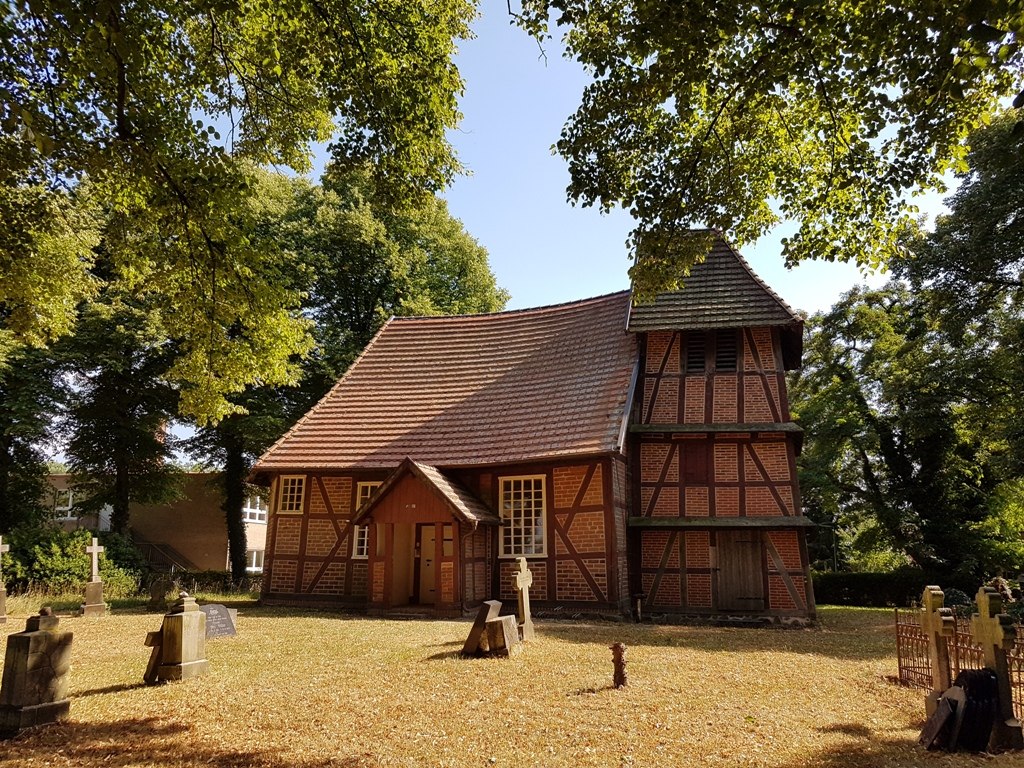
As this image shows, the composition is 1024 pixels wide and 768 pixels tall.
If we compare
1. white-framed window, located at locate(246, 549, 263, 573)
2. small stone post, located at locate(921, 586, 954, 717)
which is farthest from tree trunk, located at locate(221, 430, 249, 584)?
small stone post, located at locate(921, 586, 954, 717)

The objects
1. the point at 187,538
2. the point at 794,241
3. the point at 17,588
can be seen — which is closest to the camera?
the point at 794,241

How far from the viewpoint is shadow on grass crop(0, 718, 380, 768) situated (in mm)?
5328

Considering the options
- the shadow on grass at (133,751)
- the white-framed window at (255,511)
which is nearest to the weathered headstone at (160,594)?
the shadow on grass at (133,751)

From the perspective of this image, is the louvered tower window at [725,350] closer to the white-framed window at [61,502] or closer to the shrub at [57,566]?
the shrub at [57,566]

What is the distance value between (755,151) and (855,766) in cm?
688

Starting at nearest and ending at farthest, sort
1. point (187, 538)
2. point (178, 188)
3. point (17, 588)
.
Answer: point (178, 188) < point (17, 588) < point (187, 538)

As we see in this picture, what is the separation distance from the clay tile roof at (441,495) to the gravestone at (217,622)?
16.2ft

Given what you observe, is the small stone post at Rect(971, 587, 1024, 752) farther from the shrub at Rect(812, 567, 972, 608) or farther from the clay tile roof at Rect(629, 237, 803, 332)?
the shrub at Rect(812, 567, 972, 608)

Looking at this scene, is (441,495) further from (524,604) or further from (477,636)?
(477,636)

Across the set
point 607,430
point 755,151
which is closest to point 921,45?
point 755,151

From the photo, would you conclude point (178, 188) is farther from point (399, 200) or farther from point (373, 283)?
point (373, 283)

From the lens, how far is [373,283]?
2872 centimetres

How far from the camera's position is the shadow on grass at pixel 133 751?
5328 mm

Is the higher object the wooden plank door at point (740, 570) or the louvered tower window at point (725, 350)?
the louvered tower window at point (725, 350)
